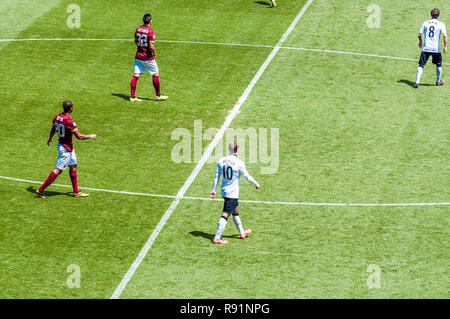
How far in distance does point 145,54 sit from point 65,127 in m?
6.27

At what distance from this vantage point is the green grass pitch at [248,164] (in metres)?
16.9

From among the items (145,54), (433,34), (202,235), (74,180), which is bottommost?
(202,235)

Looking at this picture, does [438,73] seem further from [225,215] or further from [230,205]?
[225,215]

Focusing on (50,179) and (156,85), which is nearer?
(50,179)

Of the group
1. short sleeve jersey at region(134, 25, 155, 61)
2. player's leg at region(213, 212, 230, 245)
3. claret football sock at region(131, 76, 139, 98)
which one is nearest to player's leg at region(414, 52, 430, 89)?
short sleeve jersey at region(134, 25, 155, 61)

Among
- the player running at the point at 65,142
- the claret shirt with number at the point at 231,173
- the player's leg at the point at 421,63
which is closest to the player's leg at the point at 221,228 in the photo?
the claret shirt with number at the point at 231,173

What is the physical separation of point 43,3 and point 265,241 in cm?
1901

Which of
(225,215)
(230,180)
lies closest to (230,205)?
(225,215)

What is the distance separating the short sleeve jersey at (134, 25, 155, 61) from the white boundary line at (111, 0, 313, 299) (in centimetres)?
319

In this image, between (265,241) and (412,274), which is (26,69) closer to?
(265,241)

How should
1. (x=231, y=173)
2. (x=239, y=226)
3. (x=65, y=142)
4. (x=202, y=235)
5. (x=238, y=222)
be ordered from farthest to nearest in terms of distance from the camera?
(x=65, y=142), (x=202, y=235), (x=239, y=226), (x=238, y=222), (x=231, y=173)

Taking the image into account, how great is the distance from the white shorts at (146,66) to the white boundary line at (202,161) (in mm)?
2772

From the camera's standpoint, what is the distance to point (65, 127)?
1909 centimetres

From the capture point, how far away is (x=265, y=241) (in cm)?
1814
